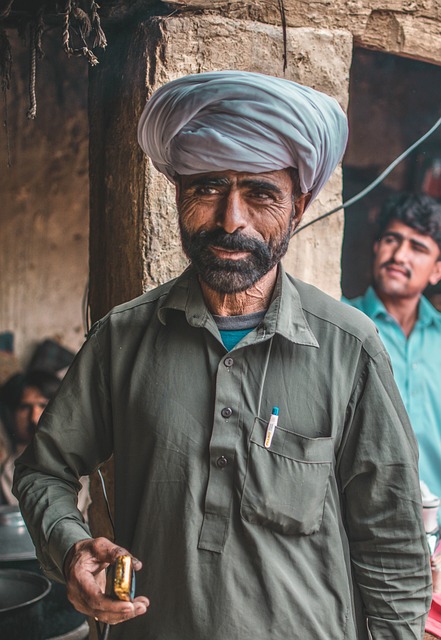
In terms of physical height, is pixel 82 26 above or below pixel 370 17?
below

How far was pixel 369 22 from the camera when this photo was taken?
2.75 metres

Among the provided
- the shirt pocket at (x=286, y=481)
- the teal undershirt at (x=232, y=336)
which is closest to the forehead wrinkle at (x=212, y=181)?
the teal undershirt at (x=232, y=336)

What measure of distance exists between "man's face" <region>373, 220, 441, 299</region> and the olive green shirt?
6.73 ft

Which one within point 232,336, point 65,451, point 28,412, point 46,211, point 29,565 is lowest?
point 29,565

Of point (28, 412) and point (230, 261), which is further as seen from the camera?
point (28, 412)

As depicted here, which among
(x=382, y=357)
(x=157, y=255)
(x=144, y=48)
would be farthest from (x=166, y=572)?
(x=144, y=48)

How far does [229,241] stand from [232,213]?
0.06m

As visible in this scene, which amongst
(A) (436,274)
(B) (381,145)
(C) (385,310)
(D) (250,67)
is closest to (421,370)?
(C) (385,310)

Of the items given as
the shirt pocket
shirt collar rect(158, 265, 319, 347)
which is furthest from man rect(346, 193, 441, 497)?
the shirt pocket

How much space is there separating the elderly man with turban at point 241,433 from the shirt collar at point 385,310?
76.5 inches

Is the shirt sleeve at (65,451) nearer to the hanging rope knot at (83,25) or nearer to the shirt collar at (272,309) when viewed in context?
the shirt collar at (272,309)

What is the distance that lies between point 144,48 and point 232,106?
0.70 m

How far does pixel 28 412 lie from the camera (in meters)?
4.71

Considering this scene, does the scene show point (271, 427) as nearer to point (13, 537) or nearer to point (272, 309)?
point (272, 309)
